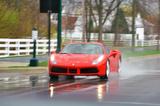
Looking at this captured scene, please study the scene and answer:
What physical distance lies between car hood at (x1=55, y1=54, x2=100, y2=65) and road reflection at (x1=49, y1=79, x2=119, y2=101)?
705mm

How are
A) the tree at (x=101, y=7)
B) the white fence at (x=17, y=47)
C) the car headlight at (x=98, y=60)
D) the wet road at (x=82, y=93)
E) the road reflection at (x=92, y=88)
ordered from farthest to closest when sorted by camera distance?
the tree at (x=101, y=7) < the white fence at (x=17, y=47) < the car headlight at (x=98, y=60) < the road reflection at (x=92, y=88) < the wet road at (x=82, y=93)

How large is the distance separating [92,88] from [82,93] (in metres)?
1.51

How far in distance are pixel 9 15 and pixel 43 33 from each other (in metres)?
8.01

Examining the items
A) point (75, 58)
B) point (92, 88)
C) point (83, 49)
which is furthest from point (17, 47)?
point (92, 88)

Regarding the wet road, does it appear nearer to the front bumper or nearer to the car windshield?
the front bumper

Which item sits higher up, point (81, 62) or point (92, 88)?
point (81, 62)

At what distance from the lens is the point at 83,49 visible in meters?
19.8

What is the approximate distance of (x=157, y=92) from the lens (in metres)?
14.8

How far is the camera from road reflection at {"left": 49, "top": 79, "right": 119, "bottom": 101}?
14.3 meters

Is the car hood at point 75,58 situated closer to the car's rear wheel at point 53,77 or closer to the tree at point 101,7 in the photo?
the car's rear wheel at point 53,77

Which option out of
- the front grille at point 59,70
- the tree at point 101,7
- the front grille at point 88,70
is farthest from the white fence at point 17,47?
the front grille at point 88,70

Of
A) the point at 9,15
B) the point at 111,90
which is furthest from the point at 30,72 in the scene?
the point at 9,15

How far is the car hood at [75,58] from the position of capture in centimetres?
1844

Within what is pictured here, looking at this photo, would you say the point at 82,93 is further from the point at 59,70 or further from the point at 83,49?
the point at 83,49
